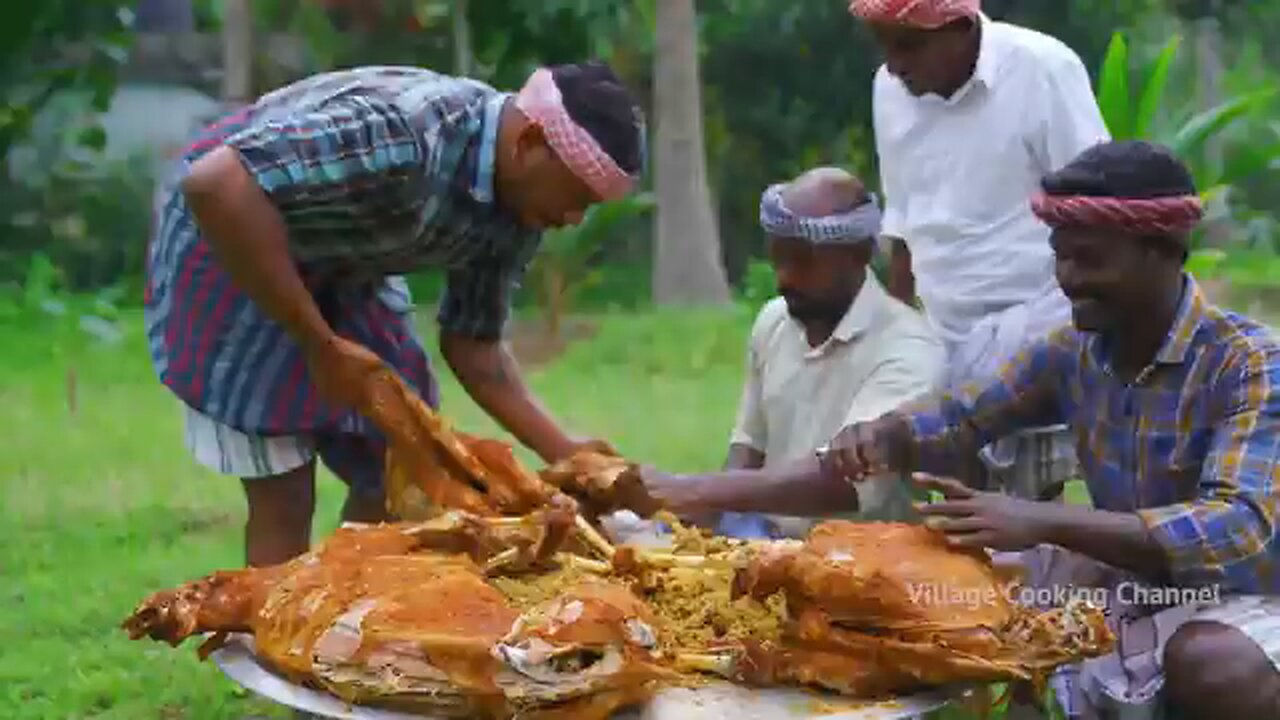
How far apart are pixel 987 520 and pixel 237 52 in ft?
35.6

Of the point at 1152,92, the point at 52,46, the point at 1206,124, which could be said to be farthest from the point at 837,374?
the point at 52,46

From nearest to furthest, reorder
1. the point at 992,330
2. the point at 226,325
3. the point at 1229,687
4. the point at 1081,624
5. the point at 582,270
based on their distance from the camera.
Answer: the point at 1081,624 → the point at 1229,687 → the point at 226,325 → the point at 992,330 → the point at 582,270

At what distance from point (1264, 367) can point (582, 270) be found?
1005 centimetres

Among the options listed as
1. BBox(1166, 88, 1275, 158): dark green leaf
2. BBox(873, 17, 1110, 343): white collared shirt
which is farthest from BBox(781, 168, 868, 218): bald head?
BBox(1166, 88, 1275, 158): dark green leaf

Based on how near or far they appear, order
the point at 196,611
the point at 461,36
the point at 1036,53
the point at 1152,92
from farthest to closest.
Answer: the point at 461,36 < the point at 1152,92 < the point at 1036,53 < the point at 196,611

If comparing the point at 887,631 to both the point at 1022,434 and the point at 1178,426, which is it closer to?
the point at 1178,426

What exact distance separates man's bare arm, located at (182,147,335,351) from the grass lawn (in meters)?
1.17

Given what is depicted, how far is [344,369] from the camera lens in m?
3.33

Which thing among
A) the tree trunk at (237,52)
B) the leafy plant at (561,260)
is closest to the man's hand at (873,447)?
the leafy plant at (561,260)

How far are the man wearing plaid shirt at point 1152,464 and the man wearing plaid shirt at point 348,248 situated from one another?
89 centimetres

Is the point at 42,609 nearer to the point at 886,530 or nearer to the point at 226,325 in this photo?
the point at 226,325

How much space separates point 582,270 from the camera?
13.0 m

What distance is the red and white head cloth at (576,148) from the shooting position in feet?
10.6

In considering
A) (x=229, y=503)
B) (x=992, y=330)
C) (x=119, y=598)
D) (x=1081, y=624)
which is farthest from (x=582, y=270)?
(x=1081, y=624)
